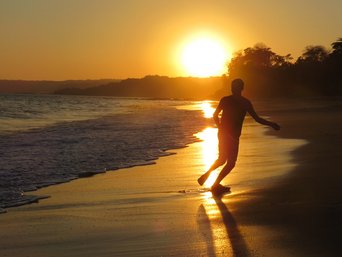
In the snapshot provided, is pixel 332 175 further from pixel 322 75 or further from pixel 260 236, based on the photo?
pixel 322 75

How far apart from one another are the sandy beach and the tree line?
81004 millimetres

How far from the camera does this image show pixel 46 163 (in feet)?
42.9

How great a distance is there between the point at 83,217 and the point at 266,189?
2833 mm

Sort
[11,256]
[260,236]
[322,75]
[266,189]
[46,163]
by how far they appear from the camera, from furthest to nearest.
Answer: [322,75]
[46,163]
[266,189]
[260,236]
[11,256]

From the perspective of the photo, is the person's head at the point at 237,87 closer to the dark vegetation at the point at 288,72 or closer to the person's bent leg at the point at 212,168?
the person's bent leg at the point at 212,168

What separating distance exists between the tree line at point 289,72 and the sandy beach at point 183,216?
81.0m

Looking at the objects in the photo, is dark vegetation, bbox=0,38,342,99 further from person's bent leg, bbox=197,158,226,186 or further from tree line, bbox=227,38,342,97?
→ person's bent leg, bbox=197,158,226,186

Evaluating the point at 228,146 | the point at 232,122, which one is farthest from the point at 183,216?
the point at 232,122

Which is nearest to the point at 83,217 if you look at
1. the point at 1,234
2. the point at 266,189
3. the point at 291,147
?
the point at 1,234

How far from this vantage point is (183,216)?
681 centimetres

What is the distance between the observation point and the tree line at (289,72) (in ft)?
295

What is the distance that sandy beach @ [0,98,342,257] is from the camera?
5398mm

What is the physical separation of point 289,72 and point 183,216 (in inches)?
3911

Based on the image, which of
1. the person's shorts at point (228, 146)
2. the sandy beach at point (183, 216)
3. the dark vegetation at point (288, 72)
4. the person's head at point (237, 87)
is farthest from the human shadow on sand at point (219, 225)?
the dark vegetation at point (288, 72)
